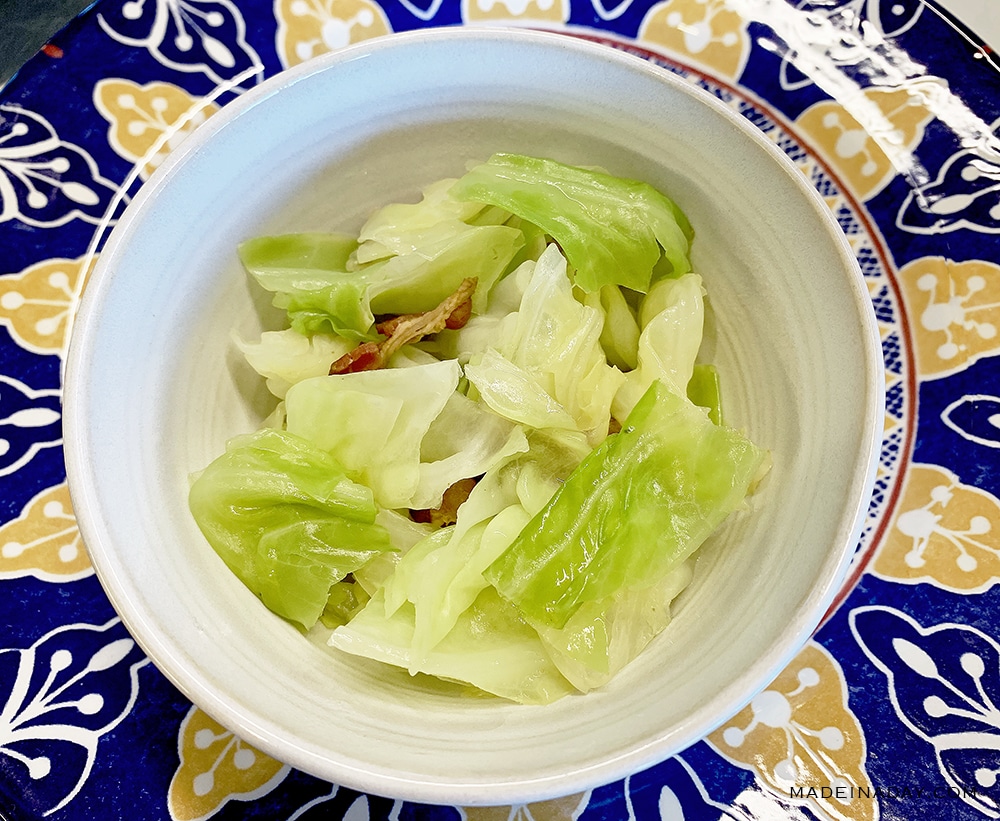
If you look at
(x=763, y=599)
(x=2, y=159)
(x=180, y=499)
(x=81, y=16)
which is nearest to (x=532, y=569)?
(x=763, y=599)

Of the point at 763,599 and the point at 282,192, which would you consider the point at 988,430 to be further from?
the point at 282,192

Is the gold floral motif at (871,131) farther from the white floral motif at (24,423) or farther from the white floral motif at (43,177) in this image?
the white floral motif at (24,423)

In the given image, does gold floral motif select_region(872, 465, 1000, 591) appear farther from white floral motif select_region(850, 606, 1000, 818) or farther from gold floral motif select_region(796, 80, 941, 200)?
gold floral motif select_region(796, 80, 941, 200)

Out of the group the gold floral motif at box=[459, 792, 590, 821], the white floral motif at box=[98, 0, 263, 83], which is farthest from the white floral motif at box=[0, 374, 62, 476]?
the gold floral motif at box=[459, 792, 590, 821]

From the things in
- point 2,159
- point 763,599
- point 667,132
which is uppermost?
point 667,132

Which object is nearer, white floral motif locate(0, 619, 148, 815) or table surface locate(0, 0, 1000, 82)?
white floral motif locate(0, 619, 148, 815)

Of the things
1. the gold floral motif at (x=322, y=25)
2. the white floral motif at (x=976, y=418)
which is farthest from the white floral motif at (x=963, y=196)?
the gold floral motif at (x=322, y=25)

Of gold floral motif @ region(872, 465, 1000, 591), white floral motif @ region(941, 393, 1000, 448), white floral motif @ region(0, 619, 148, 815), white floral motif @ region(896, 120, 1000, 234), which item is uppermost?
white floral motif @ region(896, 120, 1000, 234)
